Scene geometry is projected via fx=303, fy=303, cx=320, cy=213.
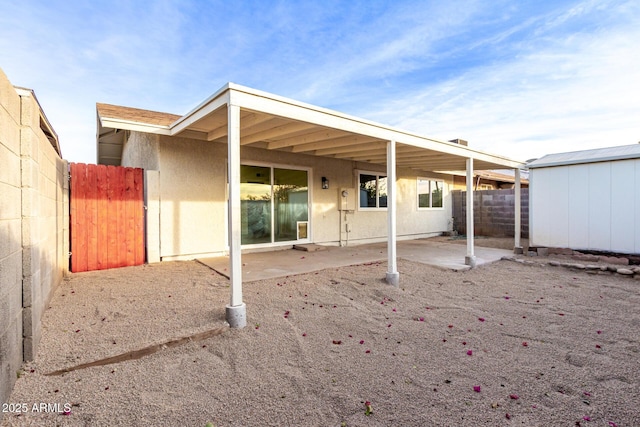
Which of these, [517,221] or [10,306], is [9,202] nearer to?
[10,306]

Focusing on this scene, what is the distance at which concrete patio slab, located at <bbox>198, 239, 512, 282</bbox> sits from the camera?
545cm

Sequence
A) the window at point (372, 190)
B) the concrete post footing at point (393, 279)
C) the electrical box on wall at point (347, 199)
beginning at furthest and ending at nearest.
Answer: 1. the window at point (372, 190)
2. the electrical box on wall at point (347, 199)
3. the concrete post footing at point (393, 279)

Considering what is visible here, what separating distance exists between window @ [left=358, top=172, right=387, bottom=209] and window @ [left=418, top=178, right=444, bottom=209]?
229 centimetres

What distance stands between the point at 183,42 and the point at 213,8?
1.71 meters

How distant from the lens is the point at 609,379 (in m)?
2.36

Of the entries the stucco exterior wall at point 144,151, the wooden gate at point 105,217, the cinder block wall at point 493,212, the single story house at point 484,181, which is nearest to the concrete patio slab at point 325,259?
the wooden gate at point 105,217

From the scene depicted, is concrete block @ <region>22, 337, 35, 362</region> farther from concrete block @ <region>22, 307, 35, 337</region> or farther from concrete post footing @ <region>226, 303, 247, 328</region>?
concrete post footing @ <region>226, 303, 247, 328</region>

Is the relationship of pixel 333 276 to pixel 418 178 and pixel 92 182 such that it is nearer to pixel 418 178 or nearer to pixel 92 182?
pixel 92 182

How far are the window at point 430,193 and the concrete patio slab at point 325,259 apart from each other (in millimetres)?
3372

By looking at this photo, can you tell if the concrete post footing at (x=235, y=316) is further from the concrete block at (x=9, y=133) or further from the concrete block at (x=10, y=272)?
the concrete block at (x=9, y=133)

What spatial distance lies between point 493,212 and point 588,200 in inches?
201

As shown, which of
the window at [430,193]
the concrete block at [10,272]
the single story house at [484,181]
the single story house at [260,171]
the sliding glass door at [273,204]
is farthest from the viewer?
the single story house at [484,181]

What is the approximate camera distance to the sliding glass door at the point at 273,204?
7.10 metres

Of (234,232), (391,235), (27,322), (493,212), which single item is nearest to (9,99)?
(27,322)
